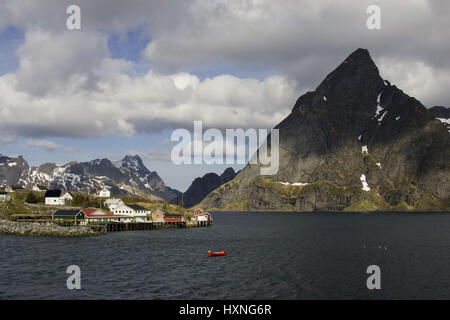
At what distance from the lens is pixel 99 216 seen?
480 ft

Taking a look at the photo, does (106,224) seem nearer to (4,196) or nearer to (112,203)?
(112,203)

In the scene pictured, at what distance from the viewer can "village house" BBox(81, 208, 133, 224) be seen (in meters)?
143

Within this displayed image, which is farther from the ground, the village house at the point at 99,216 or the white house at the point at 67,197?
the white house at the point at 67,197

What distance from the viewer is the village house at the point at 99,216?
469 ft

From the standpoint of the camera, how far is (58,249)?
88812 mm

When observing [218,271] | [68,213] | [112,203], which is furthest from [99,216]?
[218,271]
